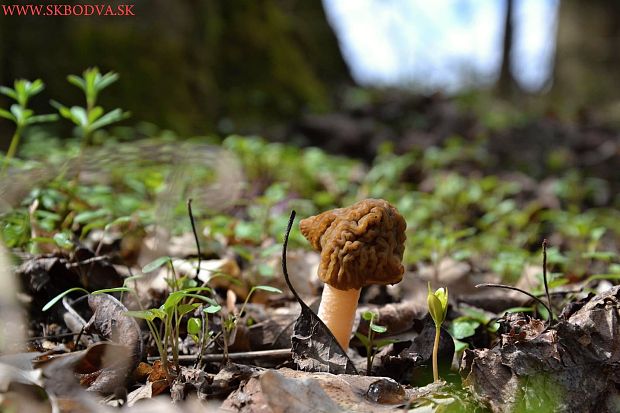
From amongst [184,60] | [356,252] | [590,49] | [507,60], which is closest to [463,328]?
[356,252]

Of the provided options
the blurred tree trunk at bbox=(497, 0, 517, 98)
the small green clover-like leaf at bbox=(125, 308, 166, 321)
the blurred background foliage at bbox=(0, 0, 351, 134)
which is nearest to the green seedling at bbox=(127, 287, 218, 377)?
the small green clover-like leaf at bbox=(125, 308, 166, 321)

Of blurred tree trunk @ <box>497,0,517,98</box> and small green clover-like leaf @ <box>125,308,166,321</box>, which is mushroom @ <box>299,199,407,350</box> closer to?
small green clover-like leaf @ <box>125,308,166,321</box>

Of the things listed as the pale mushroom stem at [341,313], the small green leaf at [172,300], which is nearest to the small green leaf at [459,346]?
the pale mushroom stem at [341,313]

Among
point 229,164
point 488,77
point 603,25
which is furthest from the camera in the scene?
point 488,77

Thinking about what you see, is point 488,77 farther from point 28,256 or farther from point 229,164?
point 28,256

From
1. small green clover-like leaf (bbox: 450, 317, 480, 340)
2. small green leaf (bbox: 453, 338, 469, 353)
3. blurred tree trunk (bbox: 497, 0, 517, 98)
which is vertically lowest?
small green leaf (bbox: 453, 338, 469, 353)

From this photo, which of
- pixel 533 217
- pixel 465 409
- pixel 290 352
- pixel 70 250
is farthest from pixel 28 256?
pixel 533 217
